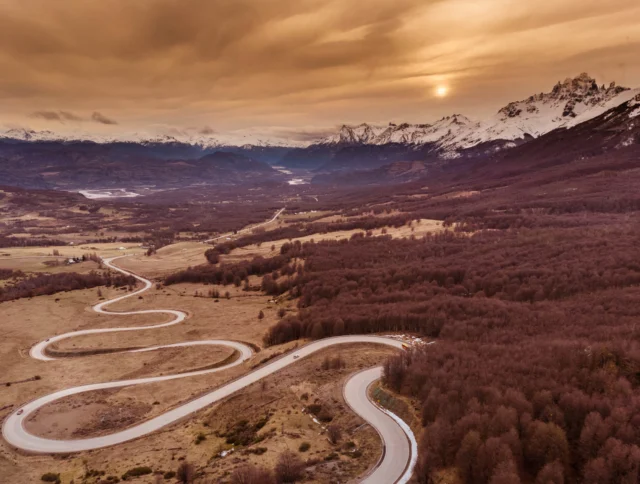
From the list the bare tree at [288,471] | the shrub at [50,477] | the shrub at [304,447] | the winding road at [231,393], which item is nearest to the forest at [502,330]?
the winding road at [231,393]

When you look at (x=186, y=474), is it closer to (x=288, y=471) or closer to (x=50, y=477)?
(x=288, y=471)

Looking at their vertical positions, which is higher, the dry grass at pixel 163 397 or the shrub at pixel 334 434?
the shrub at pixel 334 434

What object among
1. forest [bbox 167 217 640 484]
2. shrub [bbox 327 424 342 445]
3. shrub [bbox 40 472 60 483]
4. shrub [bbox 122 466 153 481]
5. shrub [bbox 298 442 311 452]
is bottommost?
shrub [bbox 40 472 60 483]

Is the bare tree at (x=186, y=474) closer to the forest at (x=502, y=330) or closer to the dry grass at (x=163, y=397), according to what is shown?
the dry grass at (x=163, y=397)

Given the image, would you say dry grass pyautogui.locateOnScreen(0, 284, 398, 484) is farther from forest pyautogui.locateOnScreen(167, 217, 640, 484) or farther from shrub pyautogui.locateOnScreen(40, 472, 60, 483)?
forest pyautogui.locateOnScreen(167, 217, 640, 484)

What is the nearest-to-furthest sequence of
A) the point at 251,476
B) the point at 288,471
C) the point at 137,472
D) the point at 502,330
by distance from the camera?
1. the point at 251,476
2. the point at 288,471
3. the point at 137,472
4. the point at 502,330

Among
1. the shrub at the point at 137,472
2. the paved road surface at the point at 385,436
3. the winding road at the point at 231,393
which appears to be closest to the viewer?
the paved road surface at the point at 385,436

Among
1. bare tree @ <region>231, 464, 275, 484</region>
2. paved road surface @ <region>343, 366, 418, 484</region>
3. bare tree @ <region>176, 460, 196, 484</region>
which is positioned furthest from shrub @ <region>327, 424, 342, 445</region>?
bare tree @ <region>176, 460, 196, 484</region>

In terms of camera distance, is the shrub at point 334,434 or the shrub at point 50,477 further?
the shrub at point 50,477

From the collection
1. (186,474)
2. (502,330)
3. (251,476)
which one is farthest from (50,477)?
(502,330)

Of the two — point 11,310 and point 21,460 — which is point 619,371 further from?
point 11,310
